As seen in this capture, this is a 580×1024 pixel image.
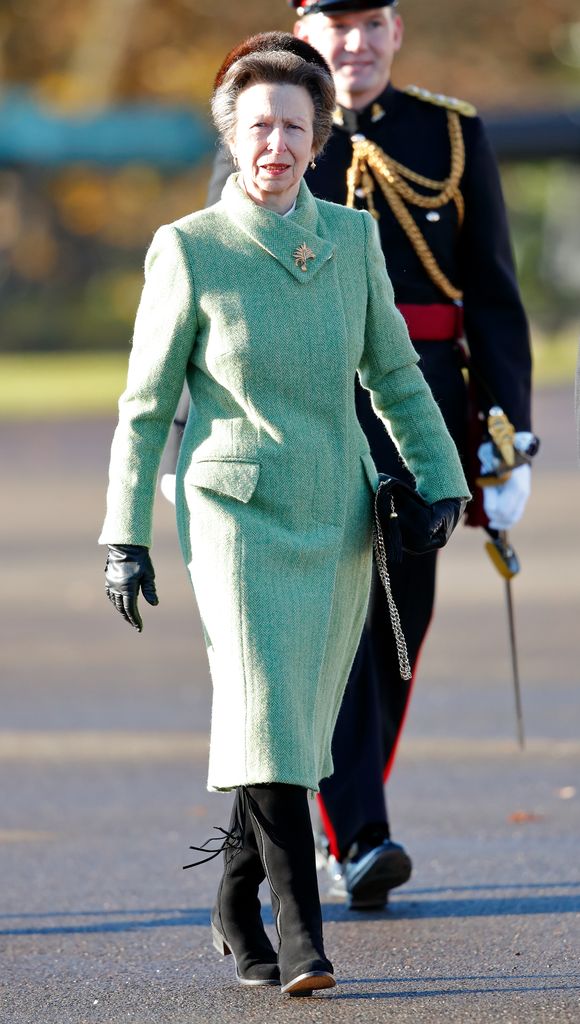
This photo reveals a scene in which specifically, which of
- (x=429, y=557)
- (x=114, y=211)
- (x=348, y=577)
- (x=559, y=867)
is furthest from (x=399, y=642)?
(x=114, y=211)

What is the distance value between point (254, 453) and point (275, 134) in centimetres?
63

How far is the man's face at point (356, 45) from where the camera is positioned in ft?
16.3

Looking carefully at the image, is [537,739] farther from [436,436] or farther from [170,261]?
[170,261]

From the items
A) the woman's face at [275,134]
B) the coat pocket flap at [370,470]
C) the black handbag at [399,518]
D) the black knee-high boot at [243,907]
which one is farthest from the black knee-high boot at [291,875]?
the woman's face at [275,134]

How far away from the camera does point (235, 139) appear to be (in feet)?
13.3

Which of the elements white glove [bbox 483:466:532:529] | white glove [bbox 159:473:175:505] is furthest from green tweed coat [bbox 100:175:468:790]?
white glove [bbox 483:466:532:529]

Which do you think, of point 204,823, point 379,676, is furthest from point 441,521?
→ point 204,823

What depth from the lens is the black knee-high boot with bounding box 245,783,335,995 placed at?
3.88 m

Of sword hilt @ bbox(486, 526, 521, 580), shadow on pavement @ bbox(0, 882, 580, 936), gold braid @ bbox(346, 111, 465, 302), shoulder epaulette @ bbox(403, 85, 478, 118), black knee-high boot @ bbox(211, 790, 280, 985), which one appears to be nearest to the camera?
black knee-high boot @ bbox(211, 790, 280, 985)

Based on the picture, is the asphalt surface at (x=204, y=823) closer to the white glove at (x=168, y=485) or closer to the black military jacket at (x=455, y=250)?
the white glove at (x=168, y=485)

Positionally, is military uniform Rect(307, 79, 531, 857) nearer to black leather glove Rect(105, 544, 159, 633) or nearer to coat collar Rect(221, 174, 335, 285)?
coat collar Rect(221, 174, 335, 285)

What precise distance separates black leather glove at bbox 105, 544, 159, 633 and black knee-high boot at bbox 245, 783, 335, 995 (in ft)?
1.39

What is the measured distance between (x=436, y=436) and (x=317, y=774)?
0.75 m

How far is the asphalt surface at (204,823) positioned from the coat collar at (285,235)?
1443 mm
